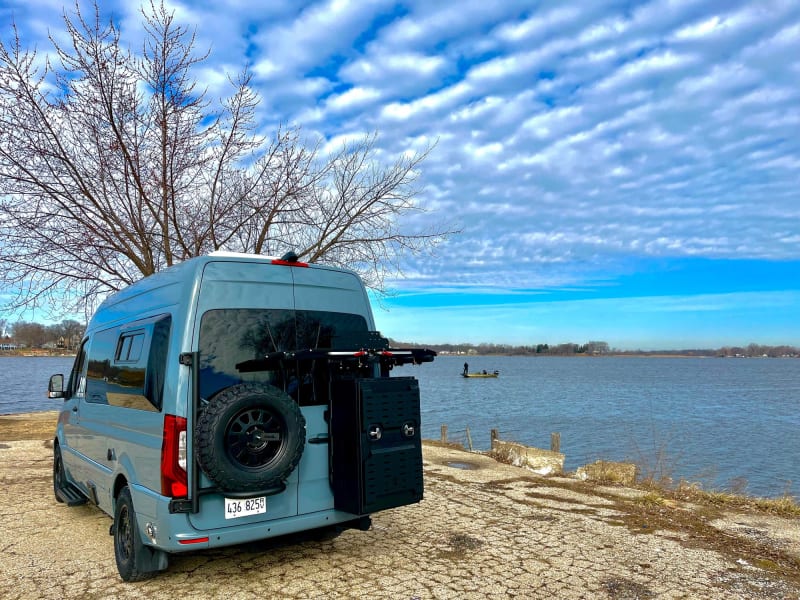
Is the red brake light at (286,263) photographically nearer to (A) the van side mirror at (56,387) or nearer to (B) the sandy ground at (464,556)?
(B) the sandy ground at (464,556)

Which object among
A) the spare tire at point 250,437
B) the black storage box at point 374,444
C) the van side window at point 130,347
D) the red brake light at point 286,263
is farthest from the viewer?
the van side window at point 130,347

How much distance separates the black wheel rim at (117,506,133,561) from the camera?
14.8 ft

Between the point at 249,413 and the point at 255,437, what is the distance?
0.18 meters

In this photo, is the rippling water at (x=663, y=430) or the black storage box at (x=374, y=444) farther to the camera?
the rippling water at (x=663, y=430)

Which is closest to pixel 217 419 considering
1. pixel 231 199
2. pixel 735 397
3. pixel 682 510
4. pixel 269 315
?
pixel 269 315

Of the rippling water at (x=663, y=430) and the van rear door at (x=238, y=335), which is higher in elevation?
the van rear door at (x=238, y=335)

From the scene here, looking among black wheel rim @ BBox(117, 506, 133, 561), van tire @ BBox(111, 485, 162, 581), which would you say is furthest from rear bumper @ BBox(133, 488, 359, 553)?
black wheel rim @ BBox(117, 506, 133, 561)

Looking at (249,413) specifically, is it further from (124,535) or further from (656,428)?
(656,428)

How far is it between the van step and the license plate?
319 centimetres

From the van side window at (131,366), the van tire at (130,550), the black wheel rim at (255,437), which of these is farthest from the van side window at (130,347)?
the black wheel rim at (255,437)

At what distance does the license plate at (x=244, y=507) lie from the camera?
411 centimetres

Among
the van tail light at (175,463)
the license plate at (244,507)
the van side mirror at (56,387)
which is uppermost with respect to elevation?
the van side mirror at (56,387)

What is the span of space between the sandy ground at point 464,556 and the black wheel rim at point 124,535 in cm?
23

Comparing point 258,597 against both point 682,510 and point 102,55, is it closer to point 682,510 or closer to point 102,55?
point 682,510
